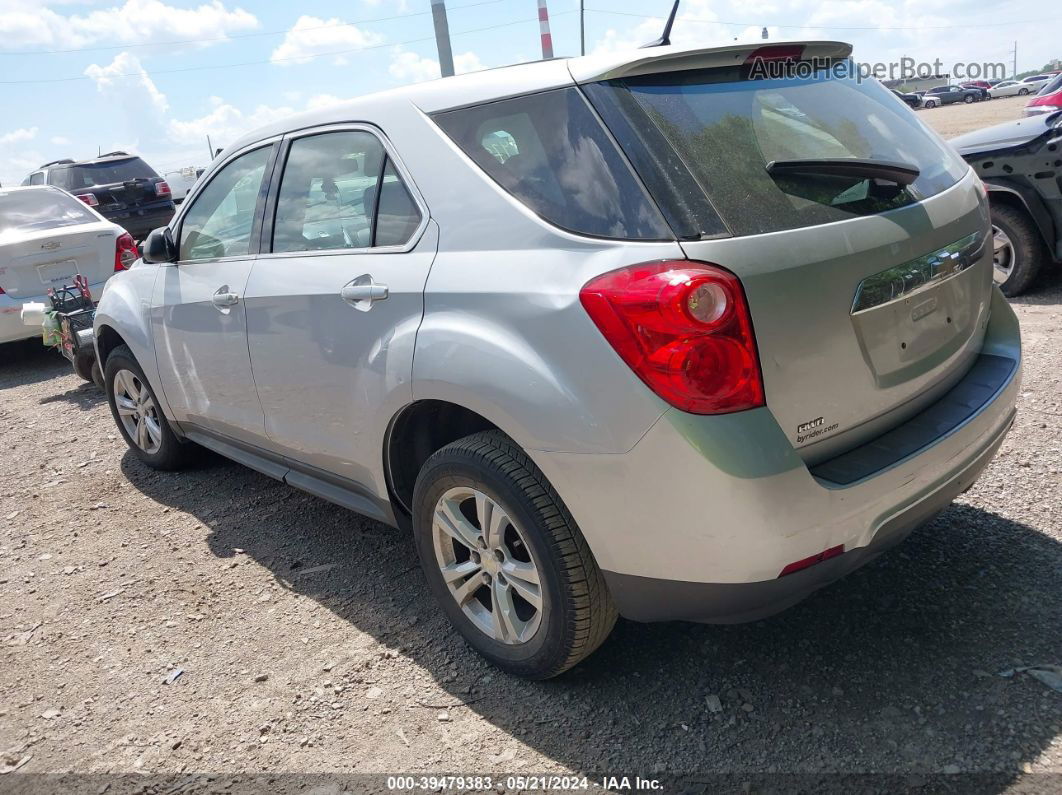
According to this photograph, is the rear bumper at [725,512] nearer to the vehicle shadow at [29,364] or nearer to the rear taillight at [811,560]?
the rear taillight at [811,560]

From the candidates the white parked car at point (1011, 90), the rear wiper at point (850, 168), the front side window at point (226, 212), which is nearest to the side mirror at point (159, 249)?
the front side window at point (226, 212)

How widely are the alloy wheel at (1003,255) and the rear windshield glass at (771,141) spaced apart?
384 cm

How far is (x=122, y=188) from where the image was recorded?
1397 cm

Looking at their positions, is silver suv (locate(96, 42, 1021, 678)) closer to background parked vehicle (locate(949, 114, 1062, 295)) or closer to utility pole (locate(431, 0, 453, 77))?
background parked vehicle (locate(949, 114, 1062, 295))

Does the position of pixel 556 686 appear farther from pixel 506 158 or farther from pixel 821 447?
pixel 506 158

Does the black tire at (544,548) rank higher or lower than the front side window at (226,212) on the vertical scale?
lower

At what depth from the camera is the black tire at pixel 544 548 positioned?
2330 millimetres

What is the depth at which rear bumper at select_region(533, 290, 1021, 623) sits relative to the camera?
2.03 meters

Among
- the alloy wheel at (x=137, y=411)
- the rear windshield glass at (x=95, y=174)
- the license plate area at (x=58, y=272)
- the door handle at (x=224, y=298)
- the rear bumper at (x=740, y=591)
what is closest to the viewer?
the rear bumper at (x=740, y=591)

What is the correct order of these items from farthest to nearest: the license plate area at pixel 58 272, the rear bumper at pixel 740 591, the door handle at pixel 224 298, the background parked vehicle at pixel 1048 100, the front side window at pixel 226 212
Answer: the background parked vehicle at pixel 1048 100
the license plate area at pixel 58 272
the front side window at pixel 226 212
the door handle at pixel 224 298
the rear bumper at pixel 740 591

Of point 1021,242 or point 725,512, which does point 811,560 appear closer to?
point 725,512

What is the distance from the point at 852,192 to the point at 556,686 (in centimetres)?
168

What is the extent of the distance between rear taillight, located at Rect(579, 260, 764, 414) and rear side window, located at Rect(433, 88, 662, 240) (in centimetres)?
16

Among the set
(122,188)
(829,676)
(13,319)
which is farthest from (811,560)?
(122,188)
